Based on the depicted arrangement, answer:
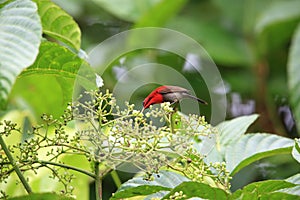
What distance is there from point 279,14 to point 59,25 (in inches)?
54.7

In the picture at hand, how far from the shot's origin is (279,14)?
2260mm

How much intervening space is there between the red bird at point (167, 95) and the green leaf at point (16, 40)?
173 millimetres

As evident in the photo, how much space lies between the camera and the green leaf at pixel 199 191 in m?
0.76

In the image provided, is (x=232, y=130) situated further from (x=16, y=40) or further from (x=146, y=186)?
(x=16, y=40)

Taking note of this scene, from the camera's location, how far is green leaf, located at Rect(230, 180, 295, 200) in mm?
779

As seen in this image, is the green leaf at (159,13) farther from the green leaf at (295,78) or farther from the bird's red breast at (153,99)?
the bird's red breast at (153,99)

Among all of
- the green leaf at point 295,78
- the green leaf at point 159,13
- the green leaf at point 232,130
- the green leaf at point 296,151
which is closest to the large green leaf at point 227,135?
the green leaf at point 232,130

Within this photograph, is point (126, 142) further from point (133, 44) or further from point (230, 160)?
point (133, 44)

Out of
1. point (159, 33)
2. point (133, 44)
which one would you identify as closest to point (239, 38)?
point (159, 33)

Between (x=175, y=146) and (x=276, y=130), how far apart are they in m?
1.36

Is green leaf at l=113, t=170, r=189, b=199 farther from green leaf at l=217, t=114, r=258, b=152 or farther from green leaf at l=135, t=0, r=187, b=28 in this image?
green leaf at l=135, t=0, r=187, b=28

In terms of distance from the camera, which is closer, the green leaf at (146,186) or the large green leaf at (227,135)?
the green leaf at (146,186)

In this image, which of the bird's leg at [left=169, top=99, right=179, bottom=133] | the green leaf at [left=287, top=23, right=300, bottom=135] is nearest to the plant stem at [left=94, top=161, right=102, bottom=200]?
the bird's leg at [left=169, top=99, right=179, bottom=133]

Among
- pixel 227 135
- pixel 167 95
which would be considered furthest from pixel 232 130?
pixel 167 95
